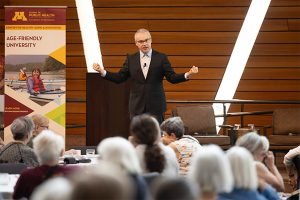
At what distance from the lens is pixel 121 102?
8234 mm

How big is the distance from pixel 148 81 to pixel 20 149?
1.94 metres

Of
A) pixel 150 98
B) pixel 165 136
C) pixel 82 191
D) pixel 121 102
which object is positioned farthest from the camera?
pixel 121 102

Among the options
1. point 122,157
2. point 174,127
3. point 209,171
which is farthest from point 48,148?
point 174,127

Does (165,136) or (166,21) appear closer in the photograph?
(165,136)

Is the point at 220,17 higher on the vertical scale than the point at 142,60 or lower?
higher

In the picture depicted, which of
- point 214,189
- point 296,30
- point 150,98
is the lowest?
point 214,189

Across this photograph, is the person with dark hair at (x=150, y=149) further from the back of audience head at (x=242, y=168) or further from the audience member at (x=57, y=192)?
the audience member at (x=57, y=192)

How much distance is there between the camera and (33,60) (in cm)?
841

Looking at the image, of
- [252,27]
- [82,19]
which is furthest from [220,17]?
[82,19]

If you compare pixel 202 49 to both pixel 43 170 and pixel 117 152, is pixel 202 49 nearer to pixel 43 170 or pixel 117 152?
pixel 43 170

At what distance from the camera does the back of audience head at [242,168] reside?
322cm

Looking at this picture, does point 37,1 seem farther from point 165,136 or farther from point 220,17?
point 165,136

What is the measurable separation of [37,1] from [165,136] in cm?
514

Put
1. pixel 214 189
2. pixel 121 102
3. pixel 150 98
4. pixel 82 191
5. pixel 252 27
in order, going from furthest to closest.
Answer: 1. pixel 252 27
2. pixel 121 102
3. pixel 150 98
4. pixel 214 189
5. pixel 82 191
